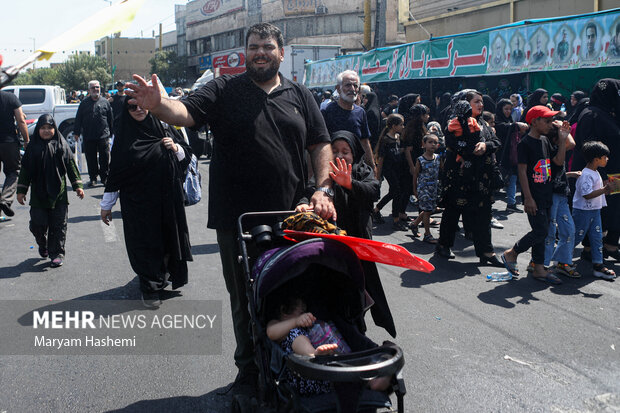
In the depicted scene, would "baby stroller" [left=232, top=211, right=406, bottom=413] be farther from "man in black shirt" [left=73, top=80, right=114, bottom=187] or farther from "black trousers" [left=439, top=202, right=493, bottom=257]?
"man in black shirt" [left=73, top=80, right=114, bottom=187]

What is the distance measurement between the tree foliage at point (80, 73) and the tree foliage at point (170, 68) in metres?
6.61

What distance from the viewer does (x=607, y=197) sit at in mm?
7234

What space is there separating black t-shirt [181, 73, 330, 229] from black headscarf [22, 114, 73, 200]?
397 centimetres

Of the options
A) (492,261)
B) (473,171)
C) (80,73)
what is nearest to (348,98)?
(473,171)

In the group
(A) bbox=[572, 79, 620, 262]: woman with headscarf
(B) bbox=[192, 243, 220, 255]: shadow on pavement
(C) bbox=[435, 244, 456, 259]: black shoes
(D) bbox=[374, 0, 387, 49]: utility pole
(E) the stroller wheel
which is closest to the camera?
(E) the stroller wheel

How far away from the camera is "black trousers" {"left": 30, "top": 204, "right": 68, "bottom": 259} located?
700 cm

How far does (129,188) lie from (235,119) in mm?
2516

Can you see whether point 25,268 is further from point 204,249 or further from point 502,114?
point 502,114

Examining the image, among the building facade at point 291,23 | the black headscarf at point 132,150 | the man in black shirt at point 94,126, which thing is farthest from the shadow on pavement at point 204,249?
the building facade at point 291,23

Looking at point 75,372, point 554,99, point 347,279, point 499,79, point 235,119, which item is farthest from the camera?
point 499,79

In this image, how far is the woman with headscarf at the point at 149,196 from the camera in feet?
18.5

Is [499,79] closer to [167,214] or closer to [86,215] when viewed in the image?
[86,215]

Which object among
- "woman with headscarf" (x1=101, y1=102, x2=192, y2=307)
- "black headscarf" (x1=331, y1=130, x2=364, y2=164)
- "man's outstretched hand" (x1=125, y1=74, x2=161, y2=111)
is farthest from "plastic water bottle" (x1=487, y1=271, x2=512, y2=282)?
"man's outstretched hand" (x1=125, y1=74, x2=161, y2=111)

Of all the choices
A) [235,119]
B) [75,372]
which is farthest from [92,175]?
[235,119]
